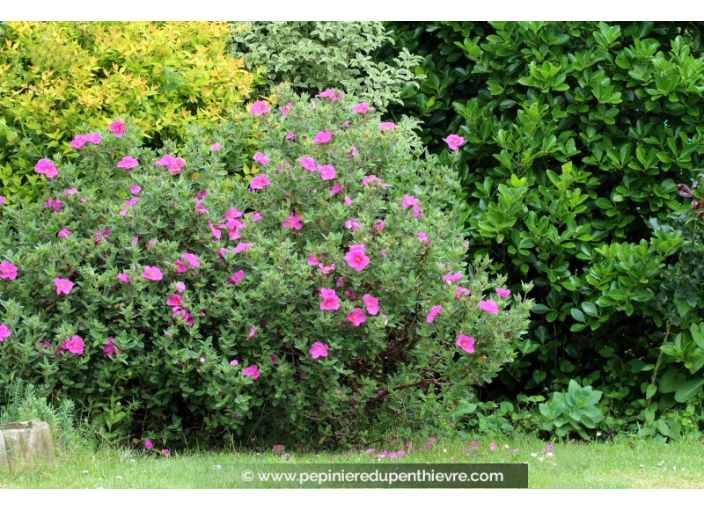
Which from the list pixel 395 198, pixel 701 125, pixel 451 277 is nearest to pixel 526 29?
pixel 701 125

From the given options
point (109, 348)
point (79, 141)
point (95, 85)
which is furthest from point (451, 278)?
point (95, 85)

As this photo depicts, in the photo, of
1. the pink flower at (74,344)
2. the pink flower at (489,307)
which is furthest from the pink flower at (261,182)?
the pink flower at (489,307)

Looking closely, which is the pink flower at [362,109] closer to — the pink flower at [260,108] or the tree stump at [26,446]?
the pink flower at [260,108]

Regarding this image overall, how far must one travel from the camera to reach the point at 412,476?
14.3ft

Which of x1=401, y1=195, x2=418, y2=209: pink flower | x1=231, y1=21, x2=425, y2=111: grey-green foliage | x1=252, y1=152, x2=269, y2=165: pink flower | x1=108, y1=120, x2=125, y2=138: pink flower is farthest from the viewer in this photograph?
x1=231, y1=21, x2=425, y2=111: grey-green foliage

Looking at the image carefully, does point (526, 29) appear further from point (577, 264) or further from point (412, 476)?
point (412, 476)

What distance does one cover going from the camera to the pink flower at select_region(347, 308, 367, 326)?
4.31 meters

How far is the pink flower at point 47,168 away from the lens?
16.2 feet

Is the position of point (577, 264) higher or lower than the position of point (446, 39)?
lower

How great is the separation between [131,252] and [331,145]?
120cm

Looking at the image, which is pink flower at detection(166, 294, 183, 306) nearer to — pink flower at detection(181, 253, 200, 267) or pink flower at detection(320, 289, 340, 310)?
pink flower at detection(181, 253, 200, 267)

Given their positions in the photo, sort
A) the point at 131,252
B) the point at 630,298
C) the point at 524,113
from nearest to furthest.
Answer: the point at 131,252
the point at 630,298
the point at 524,113

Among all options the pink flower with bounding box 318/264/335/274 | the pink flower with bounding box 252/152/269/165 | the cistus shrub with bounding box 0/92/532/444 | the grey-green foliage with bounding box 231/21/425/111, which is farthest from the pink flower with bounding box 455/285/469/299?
the grey-green foliage with bounding box 231/21/425/111

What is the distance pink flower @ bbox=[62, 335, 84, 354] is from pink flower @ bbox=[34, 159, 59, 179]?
1.04 meters
